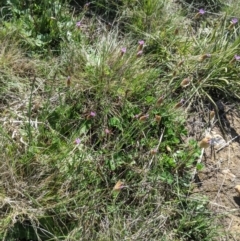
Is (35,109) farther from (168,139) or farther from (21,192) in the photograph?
(168,139)

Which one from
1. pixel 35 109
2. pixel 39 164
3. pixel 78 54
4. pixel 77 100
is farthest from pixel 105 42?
pixel 39 164

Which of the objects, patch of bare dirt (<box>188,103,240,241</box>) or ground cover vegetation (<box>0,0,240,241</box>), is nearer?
ground cover vegetation (<box>0,0,240,241</box>)

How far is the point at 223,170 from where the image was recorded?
2508mm

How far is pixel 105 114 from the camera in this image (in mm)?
2391

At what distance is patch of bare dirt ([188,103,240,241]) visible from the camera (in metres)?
2.35

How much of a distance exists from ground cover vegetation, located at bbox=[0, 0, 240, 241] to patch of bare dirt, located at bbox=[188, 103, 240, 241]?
6cm

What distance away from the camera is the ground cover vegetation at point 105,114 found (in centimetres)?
A: 211

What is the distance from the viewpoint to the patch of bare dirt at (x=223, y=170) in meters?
2.35

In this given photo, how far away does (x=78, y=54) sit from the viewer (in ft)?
8.45

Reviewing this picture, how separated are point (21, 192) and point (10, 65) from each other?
0.76 metres

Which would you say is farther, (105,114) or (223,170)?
(223,170)

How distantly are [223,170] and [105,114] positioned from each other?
71 centimetres

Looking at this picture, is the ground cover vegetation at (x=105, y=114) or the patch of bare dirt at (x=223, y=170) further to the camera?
the patch of bare dirt at (x=223, y=170)

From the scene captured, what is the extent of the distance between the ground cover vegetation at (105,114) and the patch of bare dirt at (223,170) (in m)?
0.06
